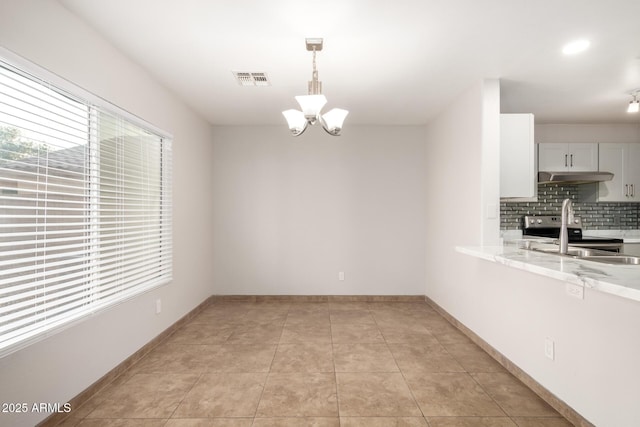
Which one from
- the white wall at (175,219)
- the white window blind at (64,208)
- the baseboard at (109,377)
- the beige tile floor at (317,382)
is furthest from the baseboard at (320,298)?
the white window blind at (64,208)

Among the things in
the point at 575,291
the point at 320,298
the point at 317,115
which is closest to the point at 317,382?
the point at 575,291

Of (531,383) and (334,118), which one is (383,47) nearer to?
(334,118)

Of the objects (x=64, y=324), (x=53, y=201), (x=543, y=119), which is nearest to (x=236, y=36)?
(x=53, y=201)

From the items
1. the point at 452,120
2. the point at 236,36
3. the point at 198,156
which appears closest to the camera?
the point at 236,36

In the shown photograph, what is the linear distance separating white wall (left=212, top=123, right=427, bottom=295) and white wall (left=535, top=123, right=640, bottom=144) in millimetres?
1758

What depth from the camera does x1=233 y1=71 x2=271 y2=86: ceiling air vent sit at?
9.96 ft

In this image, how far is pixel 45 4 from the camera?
190 centimetres

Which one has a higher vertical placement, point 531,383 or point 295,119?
point 295,119

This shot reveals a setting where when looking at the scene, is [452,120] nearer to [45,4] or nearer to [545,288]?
[545,288]

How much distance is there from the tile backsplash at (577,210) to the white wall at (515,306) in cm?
112

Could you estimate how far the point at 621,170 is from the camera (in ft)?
14.1

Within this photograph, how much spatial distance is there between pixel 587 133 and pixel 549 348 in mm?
3872

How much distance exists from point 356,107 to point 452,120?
1134mm

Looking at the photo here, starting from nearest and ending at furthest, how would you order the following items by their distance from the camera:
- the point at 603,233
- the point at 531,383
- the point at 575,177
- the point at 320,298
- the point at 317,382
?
the point at 531,383 → the point at 317,382 → the point at 575,177 → the point at 603,233 → the point at 320,298
